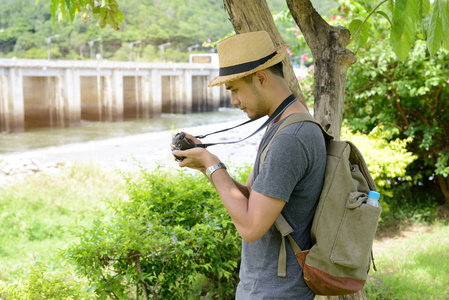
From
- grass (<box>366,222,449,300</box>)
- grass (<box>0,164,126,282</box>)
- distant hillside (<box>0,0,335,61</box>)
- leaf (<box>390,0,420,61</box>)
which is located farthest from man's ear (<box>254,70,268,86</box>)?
distant hillside (<box>0,0,335,61</box>)

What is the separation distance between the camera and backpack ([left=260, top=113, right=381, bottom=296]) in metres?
1.71

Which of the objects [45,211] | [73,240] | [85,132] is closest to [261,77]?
[73,240]

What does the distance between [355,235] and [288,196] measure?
0.34 metres

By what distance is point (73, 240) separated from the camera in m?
7.01

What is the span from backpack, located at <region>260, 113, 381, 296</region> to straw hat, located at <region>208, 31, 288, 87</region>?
9.4 inches

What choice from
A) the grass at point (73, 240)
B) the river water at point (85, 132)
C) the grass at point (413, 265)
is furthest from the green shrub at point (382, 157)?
the river water at point (85, 132)

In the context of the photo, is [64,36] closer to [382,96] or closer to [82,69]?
[82,69]

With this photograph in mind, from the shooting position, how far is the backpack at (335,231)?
1.71m

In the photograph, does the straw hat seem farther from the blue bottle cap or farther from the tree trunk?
the tree trunk

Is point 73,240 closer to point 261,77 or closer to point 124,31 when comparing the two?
point 261,77

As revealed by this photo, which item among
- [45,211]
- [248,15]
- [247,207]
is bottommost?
[45,211]

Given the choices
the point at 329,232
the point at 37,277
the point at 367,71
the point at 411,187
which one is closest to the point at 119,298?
the point at 37,277

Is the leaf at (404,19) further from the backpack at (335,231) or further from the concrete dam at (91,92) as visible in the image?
the concrete dam at (91,92)

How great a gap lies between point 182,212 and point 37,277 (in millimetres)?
1148
